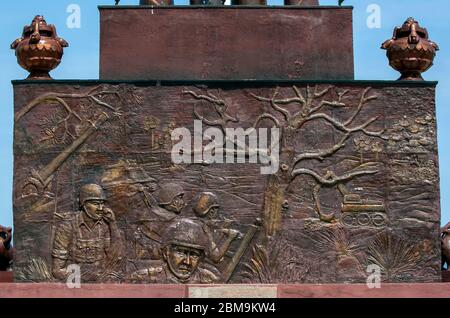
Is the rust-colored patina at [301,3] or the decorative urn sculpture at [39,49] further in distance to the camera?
the rust-colored patina at [301,3]

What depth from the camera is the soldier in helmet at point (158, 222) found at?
65.2 feet

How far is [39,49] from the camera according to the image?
66.0ft

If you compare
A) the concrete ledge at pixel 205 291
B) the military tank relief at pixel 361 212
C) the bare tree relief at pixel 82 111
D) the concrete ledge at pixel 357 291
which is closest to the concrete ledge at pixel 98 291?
the concrete ledge at pixel 205 291

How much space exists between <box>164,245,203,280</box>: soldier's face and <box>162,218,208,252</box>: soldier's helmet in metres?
0.07

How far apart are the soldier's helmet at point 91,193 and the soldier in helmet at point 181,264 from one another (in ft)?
3.02

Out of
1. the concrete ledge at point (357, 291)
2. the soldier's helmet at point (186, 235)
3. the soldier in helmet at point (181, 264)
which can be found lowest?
the concrete ledge at point (357, 291)

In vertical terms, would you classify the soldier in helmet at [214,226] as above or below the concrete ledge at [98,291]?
above

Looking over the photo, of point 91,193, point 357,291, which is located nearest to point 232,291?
point 357,291

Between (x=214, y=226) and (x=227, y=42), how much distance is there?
7.47ft

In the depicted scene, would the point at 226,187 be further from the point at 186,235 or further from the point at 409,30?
the point at 409,30

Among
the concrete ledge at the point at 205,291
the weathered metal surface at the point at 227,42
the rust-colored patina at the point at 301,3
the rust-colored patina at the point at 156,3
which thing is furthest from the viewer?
the rust-colored patina at the point at 301,3

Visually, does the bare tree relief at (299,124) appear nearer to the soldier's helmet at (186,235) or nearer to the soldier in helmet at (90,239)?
the soldier's helmet at (186,235)

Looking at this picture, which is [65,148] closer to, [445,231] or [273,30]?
[273,30]
